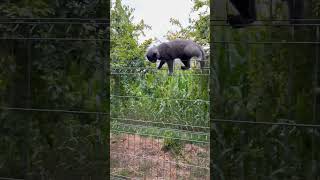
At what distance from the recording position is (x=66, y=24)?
5.60ft

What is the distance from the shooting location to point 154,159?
3615mm

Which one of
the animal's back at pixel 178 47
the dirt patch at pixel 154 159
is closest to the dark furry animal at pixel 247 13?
the dirt patch at pixel 154 159

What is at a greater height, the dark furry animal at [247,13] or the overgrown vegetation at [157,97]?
the dark furry animal at [247,13]

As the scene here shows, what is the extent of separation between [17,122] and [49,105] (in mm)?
168

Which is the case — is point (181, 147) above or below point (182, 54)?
below

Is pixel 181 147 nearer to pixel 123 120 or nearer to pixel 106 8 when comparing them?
pixel 123 120

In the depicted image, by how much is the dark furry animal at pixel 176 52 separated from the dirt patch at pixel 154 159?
63cm

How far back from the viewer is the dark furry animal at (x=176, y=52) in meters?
3.77

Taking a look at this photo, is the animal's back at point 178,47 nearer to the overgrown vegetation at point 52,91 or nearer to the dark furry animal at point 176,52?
the dark furry animal at point 176,52

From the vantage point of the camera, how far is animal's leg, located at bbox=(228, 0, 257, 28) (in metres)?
1.42

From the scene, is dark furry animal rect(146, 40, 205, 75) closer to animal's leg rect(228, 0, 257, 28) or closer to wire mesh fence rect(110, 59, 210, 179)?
wire mesh fence rect(110, 59, 210, 179)

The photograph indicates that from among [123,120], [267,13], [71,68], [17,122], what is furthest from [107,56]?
[123,120]

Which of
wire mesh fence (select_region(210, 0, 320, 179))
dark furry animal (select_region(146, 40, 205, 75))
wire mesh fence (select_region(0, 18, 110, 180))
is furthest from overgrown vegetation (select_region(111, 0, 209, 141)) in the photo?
wire mesh fence (select_region(210, 0, 320, 179))

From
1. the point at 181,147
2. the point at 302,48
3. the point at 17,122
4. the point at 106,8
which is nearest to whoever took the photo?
the point at 302,48
